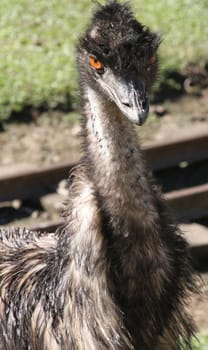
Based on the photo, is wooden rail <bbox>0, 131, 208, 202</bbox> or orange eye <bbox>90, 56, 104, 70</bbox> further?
wooden rail <bbox>0, 131, 208, 202</bbox>

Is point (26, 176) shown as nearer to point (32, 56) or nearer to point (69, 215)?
point (32, 56)

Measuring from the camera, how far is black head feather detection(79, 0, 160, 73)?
4727 mm

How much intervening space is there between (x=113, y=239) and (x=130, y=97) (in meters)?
0.70

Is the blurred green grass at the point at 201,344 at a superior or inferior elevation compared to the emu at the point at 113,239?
inferior

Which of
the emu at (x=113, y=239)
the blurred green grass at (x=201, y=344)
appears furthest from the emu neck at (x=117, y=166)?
the blurred green grass at (x=201, y=344)

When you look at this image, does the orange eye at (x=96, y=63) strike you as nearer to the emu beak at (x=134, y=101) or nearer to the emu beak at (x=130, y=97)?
the emu beak at (x=130, y=97)

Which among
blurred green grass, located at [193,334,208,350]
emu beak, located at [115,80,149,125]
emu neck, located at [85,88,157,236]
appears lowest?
blurred green grass, located at [193,334,208,350]

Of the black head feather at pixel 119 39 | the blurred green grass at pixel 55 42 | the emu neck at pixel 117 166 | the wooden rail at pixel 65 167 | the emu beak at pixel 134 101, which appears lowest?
the wooden rail at pixel 65 167

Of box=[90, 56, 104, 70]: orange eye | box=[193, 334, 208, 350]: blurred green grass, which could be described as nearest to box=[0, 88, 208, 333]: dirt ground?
box=[193, 334, 208, 350]: blurred green grass

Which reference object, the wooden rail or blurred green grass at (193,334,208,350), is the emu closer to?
blurred green grass at (193,334,208,350)

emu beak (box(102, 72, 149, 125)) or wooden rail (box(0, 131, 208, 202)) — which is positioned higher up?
emu beak (box(102, 72, 149, 125))

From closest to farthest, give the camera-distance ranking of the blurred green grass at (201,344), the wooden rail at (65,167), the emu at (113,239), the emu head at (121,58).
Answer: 1. the emu head at (121,58)
2. the emu at (113,239)
3. the blurred green grass at (201,344)
4. the wooden rail at (65,167)

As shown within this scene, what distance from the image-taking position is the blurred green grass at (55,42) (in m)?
9.23

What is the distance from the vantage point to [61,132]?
29.4ft
